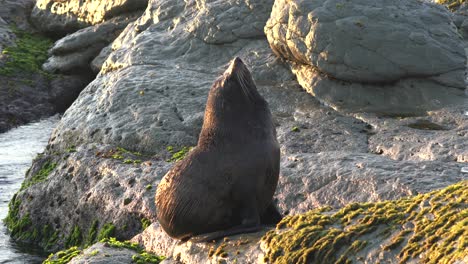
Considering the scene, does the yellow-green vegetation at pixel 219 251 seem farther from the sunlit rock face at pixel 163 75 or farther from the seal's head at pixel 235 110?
the sunlit rock face at pixel 163 75

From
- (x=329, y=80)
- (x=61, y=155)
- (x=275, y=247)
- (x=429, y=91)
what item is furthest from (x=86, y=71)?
Result: (x=275, y=247)

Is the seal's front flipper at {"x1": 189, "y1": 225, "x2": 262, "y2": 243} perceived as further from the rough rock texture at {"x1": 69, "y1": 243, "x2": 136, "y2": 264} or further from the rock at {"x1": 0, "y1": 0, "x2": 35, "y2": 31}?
the rock at {"x1": 0, "y1": 0, "x2": 35, "y2": 31}

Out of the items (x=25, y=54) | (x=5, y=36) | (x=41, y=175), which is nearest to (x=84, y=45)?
(x=25, y=54)

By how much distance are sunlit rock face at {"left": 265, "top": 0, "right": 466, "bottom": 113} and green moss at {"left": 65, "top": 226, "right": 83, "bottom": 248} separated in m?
4.36

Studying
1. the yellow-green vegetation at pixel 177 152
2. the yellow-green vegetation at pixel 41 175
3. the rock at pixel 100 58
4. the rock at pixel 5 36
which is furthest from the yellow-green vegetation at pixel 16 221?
the rock at pixel 5 36

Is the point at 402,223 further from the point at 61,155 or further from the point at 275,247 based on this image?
the point at 61,155

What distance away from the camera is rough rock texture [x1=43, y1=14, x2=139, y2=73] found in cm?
2102

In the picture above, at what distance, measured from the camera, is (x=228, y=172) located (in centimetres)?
890

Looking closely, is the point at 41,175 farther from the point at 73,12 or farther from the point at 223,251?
the point at 73,12

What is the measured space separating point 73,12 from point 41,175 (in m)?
9.72

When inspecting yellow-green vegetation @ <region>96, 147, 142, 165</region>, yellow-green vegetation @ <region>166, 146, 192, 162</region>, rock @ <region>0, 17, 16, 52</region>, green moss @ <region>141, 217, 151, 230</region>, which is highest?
rock @ <region>0, 17, 16, 52</region>

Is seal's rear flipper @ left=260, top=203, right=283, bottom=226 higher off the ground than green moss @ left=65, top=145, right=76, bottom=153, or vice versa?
green moss @ left=65, top=145, right=76, bottom=153

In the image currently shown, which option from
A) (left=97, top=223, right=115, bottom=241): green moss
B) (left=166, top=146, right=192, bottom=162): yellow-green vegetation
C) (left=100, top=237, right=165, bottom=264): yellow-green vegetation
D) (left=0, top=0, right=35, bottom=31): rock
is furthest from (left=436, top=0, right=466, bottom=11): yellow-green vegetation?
(left=0, top=0, right=35, bottom=31): rock

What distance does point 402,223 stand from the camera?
22.4 feet
